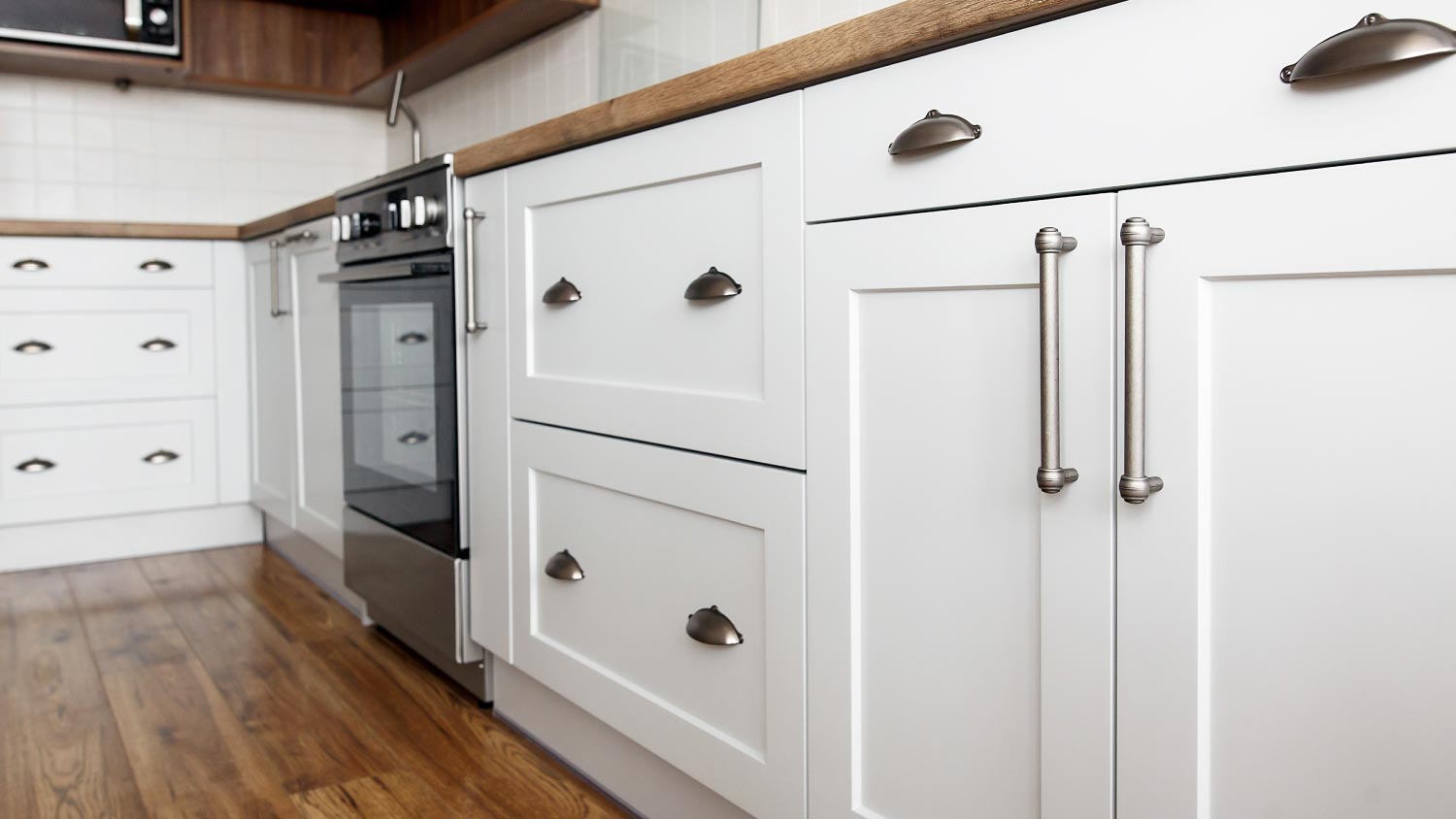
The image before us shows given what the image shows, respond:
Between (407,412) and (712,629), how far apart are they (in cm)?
100

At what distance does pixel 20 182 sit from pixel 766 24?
2.59m

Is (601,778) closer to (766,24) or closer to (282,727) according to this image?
(282,727)

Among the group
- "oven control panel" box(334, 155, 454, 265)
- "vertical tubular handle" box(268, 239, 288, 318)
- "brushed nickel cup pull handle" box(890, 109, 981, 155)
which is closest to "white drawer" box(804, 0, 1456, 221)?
"brushed nickel cup pull handle" box(890, 109, 981, 155)

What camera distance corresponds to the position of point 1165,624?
0.83m

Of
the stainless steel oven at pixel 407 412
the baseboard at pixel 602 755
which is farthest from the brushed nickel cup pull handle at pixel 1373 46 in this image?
the stainless steel oven at pixel 407 412

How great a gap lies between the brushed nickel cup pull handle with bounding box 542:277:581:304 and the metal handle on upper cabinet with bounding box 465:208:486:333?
0.83ft

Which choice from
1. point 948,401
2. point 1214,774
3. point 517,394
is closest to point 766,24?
point 517,394

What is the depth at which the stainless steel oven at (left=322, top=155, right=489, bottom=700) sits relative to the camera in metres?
1.90

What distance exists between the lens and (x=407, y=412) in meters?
2.05

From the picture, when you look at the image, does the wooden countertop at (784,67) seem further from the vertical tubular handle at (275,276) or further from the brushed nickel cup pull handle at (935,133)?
the vertical tubular handle at (275,276)

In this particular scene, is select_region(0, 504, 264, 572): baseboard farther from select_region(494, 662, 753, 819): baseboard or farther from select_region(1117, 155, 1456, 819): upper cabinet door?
select_region(1117, 155, 1456, 819): upper cabinet door

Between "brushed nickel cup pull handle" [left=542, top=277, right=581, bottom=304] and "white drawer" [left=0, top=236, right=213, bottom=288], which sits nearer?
"brushed nickel cup pull handle" [left=542, top=277, right=581, bottom=304]

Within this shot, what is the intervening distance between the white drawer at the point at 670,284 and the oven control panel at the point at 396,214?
0.23 metres

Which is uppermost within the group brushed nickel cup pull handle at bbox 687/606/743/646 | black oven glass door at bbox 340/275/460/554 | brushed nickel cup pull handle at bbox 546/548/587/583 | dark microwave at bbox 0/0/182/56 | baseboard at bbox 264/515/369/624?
dark microwave at bbox 0/0/182/56
